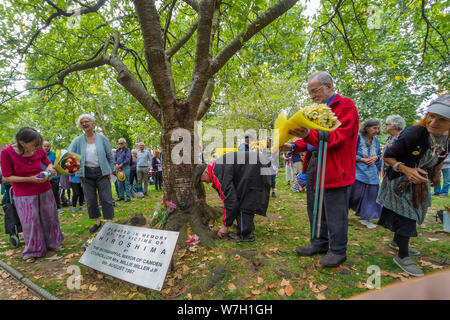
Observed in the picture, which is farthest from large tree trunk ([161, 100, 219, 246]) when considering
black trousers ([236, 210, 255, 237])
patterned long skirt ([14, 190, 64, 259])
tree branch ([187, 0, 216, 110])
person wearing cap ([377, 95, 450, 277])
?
person wearing cap ([377, 95, 450, 277])

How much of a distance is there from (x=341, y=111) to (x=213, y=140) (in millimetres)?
19094

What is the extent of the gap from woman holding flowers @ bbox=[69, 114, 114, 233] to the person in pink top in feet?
1.91

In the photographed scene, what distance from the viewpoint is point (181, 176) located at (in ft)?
12.1

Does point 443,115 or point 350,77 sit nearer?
point 443,115

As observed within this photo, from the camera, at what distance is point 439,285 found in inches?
25.9

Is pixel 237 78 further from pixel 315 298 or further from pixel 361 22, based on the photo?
pixel 315 298

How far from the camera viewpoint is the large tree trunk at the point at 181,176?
3.56 meters

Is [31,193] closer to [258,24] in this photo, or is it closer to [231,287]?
[231,287]

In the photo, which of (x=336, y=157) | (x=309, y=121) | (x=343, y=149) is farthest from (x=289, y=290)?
(x=309, y=121)

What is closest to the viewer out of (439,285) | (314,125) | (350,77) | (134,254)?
(439,285)

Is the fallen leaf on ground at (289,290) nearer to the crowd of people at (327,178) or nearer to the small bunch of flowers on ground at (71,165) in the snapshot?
the crowd of people at (327,178)

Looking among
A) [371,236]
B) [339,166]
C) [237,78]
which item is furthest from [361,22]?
[371,236]

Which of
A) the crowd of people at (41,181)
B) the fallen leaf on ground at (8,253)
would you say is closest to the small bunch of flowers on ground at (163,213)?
the crowd of people at (41,181)

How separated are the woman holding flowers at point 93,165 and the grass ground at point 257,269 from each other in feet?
2.90
